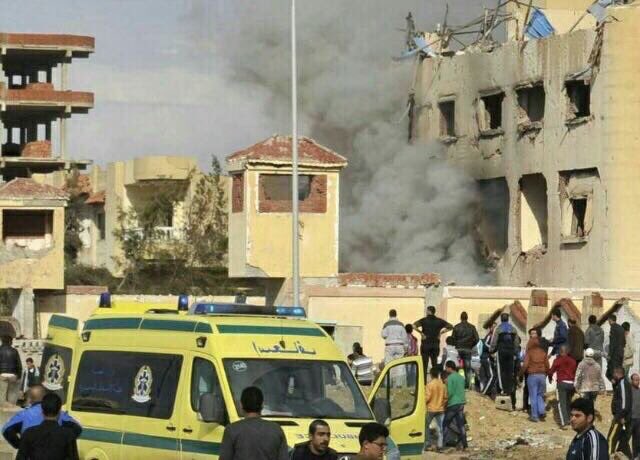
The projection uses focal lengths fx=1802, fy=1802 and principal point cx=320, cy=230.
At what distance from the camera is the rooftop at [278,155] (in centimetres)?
3612

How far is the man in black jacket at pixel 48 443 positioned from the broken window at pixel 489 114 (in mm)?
36828

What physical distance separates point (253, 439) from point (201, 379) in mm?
3690

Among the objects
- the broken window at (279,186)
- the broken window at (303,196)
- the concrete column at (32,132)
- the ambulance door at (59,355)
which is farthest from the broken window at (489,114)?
the concrete column at (32,132)

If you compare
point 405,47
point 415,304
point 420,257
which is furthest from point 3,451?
point 405,47

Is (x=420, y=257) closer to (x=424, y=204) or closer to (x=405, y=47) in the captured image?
(x=424, y=204)

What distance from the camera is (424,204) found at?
1944 inches

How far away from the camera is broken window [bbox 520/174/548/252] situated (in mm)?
47594

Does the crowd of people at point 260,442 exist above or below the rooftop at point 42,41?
below

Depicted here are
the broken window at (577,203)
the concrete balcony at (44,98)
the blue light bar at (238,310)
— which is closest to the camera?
the blue light bar at (238,310)

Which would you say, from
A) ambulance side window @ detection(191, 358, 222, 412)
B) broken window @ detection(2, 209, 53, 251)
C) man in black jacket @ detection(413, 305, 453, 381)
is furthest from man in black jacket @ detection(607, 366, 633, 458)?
broken window @ detection(2, 209, 53, 251)

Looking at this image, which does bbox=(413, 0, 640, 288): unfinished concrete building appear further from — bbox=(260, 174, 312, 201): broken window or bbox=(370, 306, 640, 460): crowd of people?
bbox=(370, 306, 640, 460): crowd of people

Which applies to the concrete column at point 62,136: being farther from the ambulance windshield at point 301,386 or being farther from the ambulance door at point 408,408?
the ambulance windshield at point 301,386

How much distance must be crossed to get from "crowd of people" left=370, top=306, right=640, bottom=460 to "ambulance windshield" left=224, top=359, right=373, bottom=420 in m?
8.72

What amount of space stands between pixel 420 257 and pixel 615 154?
25.7 ft
